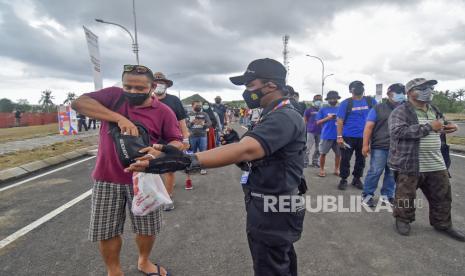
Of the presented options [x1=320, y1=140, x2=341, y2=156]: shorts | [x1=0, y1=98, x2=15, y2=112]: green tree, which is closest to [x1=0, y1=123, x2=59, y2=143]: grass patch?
[x1=320, y1=140, x2=341, y2=156]: shorts

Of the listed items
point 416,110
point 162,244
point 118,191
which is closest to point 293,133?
point 118,191

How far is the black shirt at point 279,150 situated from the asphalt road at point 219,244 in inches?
50.5

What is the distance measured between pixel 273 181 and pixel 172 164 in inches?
26.2

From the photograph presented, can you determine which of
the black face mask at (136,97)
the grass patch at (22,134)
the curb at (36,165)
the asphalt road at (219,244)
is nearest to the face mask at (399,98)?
the asphalt road at (219,244)

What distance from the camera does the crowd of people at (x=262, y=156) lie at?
150 centimetres

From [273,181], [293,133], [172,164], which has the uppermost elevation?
[293,133]

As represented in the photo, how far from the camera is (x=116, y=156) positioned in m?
2.28

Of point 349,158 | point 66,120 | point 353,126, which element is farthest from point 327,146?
point 66,120

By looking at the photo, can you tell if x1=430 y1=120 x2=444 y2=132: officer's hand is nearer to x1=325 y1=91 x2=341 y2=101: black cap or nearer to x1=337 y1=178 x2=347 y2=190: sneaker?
x1=337 y1=178 x2=347 y2=190: sneaker

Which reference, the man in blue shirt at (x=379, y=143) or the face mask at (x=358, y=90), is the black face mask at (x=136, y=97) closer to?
the man in blue shirt at (x=379, y=143)

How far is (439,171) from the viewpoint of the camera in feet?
10.7

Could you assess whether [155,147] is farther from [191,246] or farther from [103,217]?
[191,246]

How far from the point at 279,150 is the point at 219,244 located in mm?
1916

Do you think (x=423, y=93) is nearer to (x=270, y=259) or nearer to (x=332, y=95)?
(x=270, y=259)
